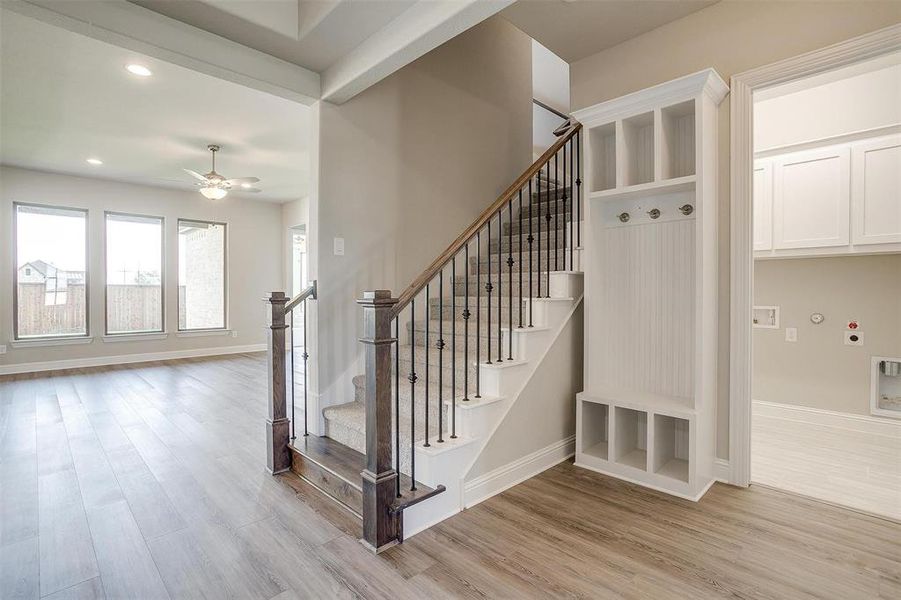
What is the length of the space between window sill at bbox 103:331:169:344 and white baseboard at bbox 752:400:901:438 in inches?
328

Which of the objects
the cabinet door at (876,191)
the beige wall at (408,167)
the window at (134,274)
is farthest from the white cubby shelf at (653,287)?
the window at (134,274)

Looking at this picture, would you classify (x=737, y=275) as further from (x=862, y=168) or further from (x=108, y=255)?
(x=108, y=255)

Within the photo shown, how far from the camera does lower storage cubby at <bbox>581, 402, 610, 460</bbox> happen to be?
9.98ft

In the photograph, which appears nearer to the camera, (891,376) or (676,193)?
(676,193)

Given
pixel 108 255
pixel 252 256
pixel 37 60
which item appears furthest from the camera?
pixel 252 256

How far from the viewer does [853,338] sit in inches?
141

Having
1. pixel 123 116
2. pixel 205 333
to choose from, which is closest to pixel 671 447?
pixel 123 116

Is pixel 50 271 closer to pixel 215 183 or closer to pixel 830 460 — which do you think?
pixel 215 183

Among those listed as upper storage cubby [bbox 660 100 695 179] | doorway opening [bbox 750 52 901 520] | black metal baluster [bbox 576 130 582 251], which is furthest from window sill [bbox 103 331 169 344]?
doorway opening [bbox 750 52 901 520]

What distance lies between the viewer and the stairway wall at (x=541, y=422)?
2.58 m

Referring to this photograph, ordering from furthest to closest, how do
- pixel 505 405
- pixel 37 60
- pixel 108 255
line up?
1. pixel 108 255
2. pixel 37 60
3. pixel 505 405

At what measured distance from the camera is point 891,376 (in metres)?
3.45

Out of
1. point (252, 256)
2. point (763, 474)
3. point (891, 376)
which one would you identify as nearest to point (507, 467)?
point (763, 474)

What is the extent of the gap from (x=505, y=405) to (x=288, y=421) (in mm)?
1452
